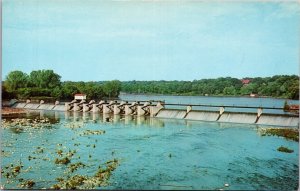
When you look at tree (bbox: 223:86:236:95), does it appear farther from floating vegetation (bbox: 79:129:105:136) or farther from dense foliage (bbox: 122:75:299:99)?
floating vegetation (bbox: 79:129:105:136)

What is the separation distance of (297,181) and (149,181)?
2.95m

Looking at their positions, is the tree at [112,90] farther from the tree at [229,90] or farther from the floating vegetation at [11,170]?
the floating vegetation at [11,170]

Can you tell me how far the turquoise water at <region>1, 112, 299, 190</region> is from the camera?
739cm

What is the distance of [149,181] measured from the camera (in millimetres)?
7387

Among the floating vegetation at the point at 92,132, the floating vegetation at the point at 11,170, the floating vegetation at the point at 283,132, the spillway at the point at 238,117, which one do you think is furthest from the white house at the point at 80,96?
the floating vegetation at the point at 11,170

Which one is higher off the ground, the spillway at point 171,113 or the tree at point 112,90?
the tree at point 112,90

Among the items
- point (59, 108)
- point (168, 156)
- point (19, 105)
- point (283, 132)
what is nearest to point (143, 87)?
point (168, 156)

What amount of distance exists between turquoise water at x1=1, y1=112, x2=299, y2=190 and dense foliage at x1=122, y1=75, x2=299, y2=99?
1409mm

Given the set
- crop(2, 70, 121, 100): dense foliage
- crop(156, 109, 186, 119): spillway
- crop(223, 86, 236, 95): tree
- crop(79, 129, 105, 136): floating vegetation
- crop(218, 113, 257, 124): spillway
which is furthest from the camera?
crop(2, 70, 121, 100): dense foliage

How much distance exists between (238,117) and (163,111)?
153 inches

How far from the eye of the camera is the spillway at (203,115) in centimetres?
1501

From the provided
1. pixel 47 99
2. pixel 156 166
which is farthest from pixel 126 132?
pixel 47 99

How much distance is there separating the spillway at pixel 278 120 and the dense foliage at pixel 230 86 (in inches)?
33.7

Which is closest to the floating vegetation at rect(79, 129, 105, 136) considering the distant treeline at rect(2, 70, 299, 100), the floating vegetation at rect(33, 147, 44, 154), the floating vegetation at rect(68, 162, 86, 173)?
the distant treeline at rect(2, 70, 299, 100)
